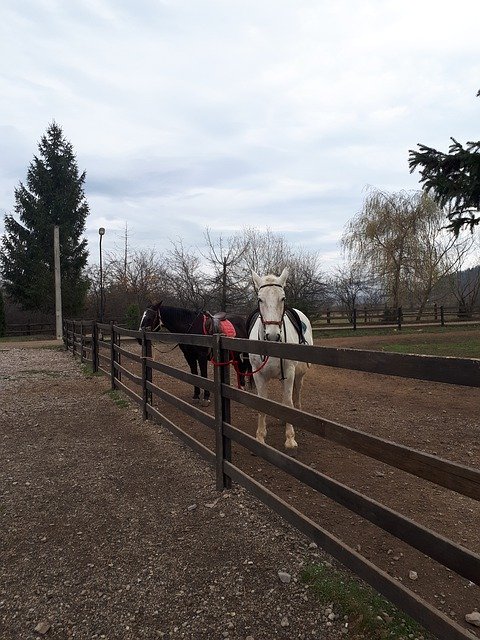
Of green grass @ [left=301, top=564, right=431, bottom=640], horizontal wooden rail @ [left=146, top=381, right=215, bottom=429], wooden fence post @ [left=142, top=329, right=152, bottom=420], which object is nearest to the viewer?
green grass @ [left=301, top=564, right=431, bottom=640]

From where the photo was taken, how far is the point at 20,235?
30.9 m

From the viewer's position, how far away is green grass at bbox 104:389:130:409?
6.98m

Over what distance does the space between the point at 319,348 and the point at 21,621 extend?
2140 millimetres

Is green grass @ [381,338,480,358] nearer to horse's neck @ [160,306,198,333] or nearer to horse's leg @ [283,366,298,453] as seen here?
horse's neck @ [160,306,198,333]

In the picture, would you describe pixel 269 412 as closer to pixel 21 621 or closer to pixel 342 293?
pixel 21 621

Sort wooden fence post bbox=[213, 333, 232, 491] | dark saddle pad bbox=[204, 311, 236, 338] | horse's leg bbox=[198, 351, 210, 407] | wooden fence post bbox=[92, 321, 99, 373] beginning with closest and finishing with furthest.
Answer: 1. wooden fence post bbox=[213, 333, 232, 491]
2. horse's leg bbox=[198, 351, 210, 407]
3. dark saddle pad bbox=[204, 311, 236, 338]
4. wooden fence post bbox=[92, 321, 99, 373]

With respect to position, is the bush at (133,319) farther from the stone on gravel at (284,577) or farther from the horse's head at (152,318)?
the stone on gravel at (284,577)

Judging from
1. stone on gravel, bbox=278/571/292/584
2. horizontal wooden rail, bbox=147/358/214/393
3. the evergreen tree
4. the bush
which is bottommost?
stone on gravel, bbox=278/571/292/584

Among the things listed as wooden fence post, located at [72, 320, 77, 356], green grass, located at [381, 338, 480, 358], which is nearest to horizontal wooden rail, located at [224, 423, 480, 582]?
green grass, located at [381, 338, 480, 358]

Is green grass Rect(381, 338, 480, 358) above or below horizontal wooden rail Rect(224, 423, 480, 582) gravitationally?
below

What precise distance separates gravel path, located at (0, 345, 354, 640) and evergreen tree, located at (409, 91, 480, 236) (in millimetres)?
9659

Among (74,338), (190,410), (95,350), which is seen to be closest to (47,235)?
(74,338)

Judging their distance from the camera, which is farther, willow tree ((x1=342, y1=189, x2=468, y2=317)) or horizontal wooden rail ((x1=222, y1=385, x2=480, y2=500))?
willow tree ((x1=342, y1=189, x2=468, y2=317))

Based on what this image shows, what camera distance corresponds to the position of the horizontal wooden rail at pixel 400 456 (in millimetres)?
1627
